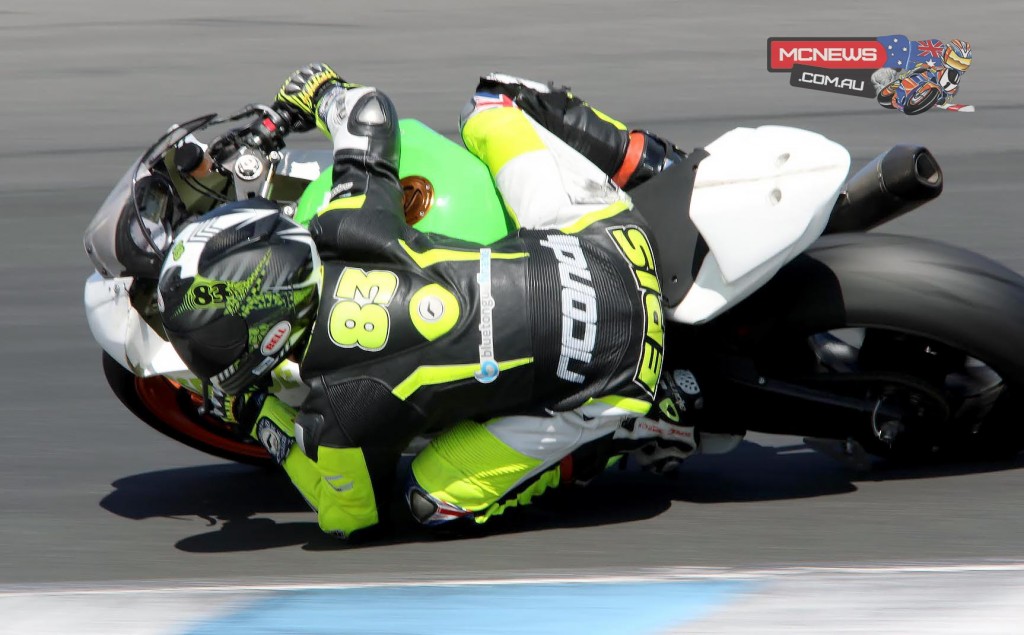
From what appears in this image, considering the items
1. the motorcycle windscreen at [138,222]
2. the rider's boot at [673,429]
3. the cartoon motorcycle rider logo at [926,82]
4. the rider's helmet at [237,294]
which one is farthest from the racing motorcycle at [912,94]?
the rider's helmet at [237,294]

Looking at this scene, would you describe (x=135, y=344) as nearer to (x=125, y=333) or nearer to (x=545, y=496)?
(x=125, y=333)

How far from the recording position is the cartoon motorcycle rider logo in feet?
25.0

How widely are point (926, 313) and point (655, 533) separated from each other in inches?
34.8

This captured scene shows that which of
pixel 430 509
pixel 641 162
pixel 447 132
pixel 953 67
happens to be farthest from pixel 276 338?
pixel 953 67

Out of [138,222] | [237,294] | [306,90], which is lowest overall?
[237,294]

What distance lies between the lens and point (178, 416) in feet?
13.6

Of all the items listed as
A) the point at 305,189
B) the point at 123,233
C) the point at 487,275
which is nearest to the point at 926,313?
the point at 487,275

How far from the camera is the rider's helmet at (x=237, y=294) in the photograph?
3166 millimetres

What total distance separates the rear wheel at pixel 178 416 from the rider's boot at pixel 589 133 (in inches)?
49.1

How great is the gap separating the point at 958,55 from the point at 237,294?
6616 millimetres

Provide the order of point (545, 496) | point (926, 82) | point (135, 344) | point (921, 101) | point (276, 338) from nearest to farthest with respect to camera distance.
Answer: point (276, 338), point (135, 344), point (545, 496), point (921, 101), point (926, 82)

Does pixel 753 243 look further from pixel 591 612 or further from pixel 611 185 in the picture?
pixel 591 612

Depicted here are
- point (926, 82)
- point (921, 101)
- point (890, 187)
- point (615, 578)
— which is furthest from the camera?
point (926, 82)

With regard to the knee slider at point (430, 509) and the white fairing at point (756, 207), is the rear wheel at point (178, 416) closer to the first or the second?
the knee slider at point (430, 509)
